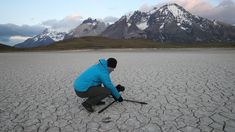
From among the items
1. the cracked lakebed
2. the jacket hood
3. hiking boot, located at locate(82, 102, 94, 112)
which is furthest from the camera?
hiking boot, located at locate(82, 102, 94, 112)

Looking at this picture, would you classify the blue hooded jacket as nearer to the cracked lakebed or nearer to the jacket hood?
the jacket hood

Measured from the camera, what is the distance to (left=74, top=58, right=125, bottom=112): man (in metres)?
5.14

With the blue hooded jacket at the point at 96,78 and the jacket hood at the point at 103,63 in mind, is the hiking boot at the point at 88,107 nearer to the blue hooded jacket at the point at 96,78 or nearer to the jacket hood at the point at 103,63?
the blue hooded jacket at the point at 96,78

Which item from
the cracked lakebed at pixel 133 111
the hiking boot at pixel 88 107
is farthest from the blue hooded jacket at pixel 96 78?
the cracked lakebed at pixel 133 111

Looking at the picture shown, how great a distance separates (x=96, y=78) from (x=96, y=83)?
208 millimetres

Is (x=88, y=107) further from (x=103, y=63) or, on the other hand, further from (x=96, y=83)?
(x=103, y=63)

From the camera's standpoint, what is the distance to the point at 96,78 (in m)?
5.28

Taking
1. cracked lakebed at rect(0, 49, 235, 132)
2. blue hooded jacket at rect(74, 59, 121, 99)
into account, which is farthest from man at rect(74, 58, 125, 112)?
cracked lakebed at rect(0, 49, 235, 132)

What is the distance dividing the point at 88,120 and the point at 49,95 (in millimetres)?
2921

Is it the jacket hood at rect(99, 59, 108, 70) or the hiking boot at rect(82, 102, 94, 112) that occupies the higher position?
the jacket hood at rect(99, 59, 108, 70)

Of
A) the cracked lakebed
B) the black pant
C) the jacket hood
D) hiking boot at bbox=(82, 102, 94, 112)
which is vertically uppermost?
the jacket hood

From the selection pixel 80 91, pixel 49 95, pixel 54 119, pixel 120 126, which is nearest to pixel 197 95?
pixel 120 126

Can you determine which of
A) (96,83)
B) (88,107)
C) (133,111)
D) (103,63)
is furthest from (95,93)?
(133,111)

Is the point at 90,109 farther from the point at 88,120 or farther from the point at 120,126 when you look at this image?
the point at 120,126
